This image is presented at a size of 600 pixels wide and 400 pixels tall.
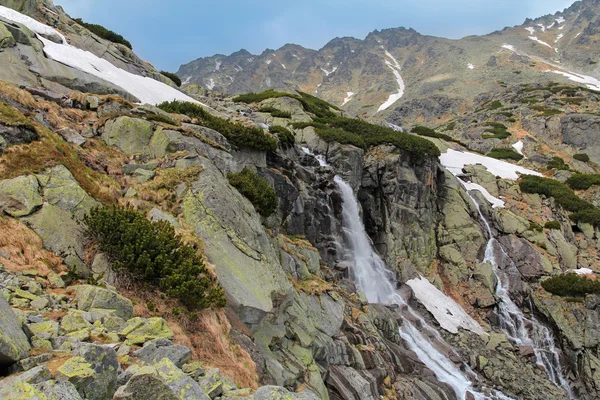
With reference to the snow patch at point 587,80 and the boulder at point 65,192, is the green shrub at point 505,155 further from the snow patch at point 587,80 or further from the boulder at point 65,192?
the snow patch at point 587,80

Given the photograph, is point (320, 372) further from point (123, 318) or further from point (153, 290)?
point (123, 318)

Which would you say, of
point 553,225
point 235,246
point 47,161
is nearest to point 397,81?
point 553,225

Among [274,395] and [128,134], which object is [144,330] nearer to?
[274,395]

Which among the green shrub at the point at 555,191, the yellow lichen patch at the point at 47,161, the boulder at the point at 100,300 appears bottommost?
the boulder at the point at 100,300

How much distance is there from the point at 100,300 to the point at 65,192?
3736 millimetres

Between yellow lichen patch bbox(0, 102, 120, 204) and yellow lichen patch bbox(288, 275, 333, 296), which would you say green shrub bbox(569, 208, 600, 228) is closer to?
yellow lichen patch bbox(288, 275, 333, 296)

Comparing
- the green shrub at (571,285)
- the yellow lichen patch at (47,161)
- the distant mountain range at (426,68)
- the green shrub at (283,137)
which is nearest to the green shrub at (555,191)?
the green shrub at (571,285)

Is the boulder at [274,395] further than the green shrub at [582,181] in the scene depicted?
No

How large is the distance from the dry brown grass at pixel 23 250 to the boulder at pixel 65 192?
1.12 metres

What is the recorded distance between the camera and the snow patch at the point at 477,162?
41469mm

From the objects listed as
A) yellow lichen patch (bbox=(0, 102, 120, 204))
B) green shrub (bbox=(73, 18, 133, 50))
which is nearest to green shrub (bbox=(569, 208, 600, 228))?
yellow lichen patch (bbox=(0, 102, 120, 204))

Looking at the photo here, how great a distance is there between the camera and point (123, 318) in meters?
6.41

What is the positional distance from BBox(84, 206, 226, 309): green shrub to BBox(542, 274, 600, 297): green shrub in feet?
86.8

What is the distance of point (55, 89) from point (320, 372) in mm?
16661
